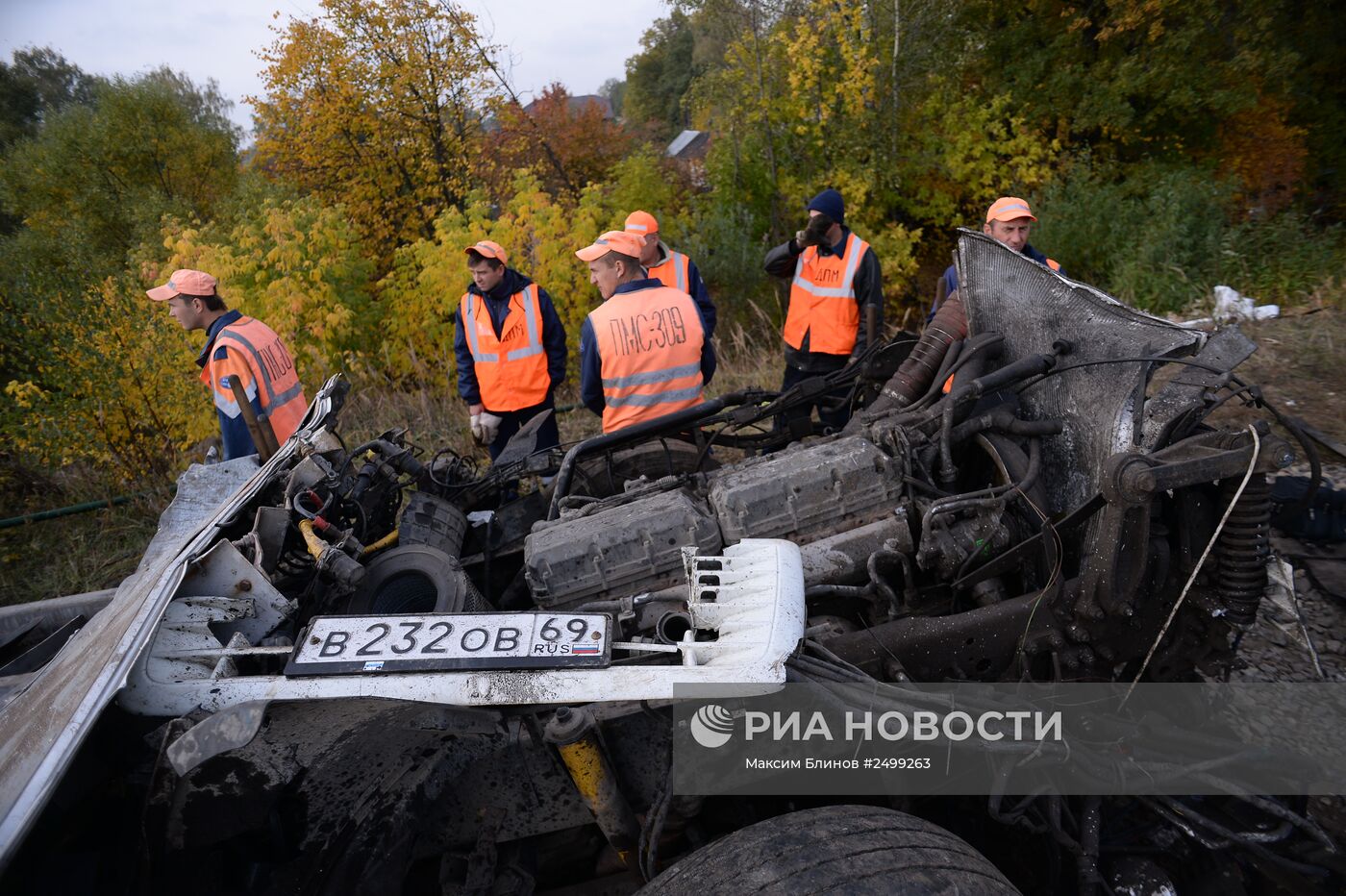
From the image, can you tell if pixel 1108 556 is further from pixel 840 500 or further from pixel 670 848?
pixel 670 848

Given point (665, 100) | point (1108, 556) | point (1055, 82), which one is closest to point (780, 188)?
point (1055, 82)

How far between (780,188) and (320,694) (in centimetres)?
1251

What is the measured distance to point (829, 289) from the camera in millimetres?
5191

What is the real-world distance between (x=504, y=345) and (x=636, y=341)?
4.80 feet

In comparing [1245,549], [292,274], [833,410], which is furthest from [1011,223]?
[292,274]

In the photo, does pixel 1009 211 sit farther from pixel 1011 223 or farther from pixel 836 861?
pixel 836 861

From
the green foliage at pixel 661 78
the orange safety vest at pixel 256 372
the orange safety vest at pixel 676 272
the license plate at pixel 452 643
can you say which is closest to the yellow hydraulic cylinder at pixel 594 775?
the license plate at pixel 452 643

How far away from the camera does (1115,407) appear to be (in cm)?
255

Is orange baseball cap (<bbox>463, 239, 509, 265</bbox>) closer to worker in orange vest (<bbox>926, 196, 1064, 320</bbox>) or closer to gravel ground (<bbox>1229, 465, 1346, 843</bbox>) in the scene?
worker in orange vest (<bbox>926, 196, 1064, 320</bbox>)

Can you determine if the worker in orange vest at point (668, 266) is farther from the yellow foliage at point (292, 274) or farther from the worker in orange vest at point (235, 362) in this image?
the yellow foliage at point (292, 274)

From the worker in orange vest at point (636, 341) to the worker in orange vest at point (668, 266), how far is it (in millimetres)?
1167

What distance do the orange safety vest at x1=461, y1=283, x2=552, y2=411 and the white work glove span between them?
0.45 feet

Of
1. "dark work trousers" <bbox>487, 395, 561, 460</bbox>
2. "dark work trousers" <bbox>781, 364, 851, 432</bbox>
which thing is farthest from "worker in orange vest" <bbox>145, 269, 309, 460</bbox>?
"dark work trousers" <bbox>781, 364, 851, 432</bbox>

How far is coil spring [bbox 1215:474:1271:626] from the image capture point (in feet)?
7.24
